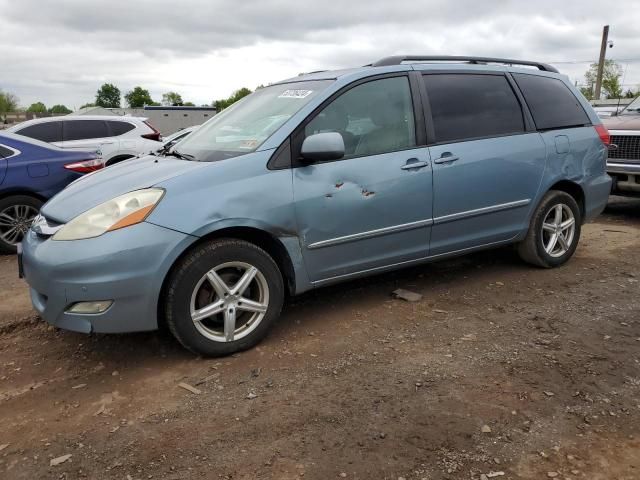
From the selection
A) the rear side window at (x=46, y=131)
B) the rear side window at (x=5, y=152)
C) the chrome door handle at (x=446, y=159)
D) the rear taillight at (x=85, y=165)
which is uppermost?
the rear side window at (x=46, y=131)

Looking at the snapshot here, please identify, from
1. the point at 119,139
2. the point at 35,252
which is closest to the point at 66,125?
the point at 119,139

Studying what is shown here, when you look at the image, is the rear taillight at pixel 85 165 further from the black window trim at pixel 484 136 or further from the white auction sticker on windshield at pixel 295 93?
the black window trim at pixel 484 136

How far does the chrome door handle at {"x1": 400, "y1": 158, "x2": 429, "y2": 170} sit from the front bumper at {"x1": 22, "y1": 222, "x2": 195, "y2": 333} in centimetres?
163

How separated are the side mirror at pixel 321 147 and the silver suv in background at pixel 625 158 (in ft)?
17.0

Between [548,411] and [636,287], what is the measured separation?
7.83 ft

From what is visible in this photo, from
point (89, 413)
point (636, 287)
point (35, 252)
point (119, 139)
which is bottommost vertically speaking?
point (89, 413)

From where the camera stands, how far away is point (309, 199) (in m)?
3.54

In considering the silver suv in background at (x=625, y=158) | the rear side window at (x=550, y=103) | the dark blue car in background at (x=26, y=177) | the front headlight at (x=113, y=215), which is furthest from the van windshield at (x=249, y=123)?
the silver suv in background at (x=625, y=158)

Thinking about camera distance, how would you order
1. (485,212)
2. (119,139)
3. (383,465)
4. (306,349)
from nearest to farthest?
(383,465) < (306,349) < (485,212) < (119,139)

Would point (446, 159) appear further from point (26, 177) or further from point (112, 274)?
point (26, 177)

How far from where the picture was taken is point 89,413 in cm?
288

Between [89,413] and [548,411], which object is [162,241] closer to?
[89,413]

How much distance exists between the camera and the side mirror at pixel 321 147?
3.47m

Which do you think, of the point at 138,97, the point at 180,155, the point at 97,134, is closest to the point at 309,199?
the point at 180,155
